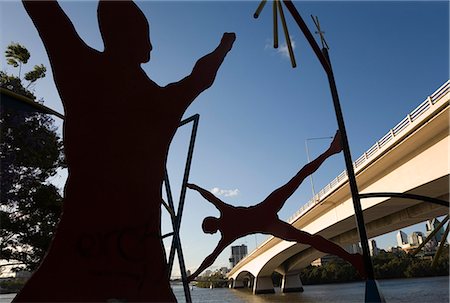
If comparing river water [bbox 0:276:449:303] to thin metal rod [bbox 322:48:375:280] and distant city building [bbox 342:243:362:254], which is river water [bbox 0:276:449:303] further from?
thin metal rod [bbox 322:48:375:280]

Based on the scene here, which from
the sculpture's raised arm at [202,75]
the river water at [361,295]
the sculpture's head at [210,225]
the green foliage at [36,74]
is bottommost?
the river water at [361,295]

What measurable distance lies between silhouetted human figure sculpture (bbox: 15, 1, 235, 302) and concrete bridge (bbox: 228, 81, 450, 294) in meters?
9.50

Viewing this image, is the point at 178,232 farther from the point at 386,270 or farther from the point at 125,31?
the point at 386,270

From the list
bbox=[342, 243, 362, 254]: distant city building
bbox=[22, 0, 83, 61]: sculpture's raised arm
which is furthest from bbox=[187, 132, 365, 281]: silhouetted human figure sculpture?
bbox=[342, 243, 362, 254]: distant city building

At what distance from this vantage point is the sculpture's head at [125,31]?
6312mm

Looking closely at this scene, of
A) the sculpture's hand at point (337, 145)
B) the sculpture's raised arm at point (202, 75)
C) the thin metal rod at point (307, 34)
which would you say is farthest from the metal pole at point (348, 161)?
the sculpture's raised arm at point (202, 75)

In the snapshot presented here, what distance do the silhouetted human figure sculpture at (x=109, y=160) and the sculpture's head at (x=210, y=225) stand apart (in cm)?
172

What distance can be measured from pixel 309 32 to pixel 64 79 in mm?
4890

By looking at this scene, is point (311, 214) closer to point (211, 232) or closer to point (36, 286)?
point (211, 232)

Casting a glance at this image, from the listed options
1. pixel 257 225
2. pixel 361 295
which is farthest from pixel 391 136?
pixel 361 295

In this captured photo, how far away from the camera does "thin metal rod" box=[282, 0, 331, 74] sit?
23.9ft

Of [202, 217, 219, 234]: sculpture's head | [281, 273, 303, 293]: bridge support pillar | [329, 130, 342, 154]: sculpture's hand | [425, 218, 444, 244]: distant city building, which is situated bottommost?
[281, 273, 303, 293]: bridge support pillar

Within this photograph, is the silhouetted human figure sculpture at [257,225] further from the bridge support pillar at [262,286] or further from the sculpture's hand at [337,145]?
the bridge support pillar at [262,286]

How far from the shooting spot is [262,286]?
44906 millimetres
